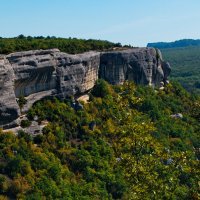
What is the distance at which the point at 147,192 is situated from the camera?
1738cm

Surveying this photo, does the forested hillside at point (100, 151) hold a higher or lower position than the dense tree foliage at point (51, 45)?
lower

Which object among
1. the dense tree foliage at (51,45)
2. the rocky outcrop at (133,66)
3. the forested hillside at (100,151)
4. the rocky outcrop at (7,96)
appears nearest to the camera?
the forested hillside at (100,151)

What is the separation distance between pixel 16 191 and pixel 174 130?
2238 cm

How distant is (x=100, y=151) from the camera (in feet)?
147

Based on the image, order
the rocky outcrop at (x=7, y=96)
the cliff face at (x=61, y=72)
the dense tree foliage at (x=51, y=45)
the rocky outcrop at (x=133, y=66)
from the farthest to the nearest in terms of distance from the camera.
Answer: the rocky outcrop at (x=133, y=66), the dense tree foliage at (x=51, y=45), the cliff face at (x=61, y=72), the rocky outcrop at (x=7, y=96)

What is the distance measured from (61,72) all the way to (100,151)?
8942 mm

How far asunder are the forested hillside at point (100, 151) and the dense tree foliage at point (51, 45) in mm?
4813

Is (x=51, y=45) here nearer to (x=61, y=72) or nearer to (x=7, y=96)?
(x=61, y=72)

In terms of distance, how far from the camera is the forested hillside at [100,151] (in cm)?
1772

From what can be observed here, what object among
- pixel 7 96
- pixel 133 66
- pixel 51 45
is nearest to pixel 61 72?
pixel 51 45

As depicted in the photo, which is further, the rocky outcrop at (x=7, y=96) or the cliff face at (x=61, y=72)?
the cliff face at (x=61, y=72)

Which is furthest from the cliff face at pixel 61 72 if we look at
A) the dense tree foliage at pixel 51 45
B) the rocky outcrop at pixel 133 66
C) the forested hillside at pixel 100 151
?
the dense tree foliage at pixel 51 45

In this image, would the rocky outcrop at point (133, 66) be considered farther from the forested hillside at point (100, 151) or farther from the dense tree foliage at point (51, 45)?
the dense tree foliage at point (51, 45)

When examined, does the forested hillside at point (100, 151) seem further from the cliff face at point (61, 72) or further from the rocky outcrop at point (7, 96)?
the rocky outcrop at point (7, 96)
